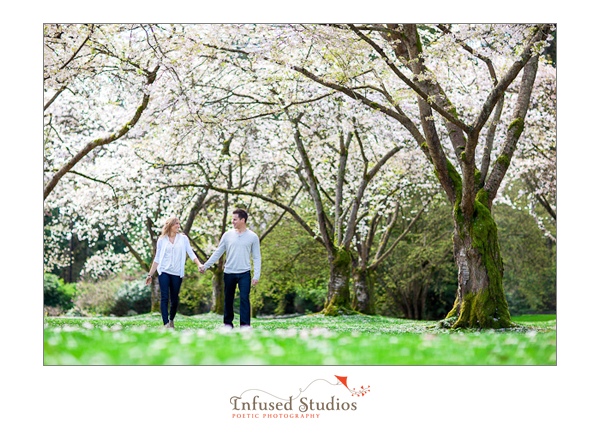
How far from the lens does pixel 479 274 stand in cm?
988

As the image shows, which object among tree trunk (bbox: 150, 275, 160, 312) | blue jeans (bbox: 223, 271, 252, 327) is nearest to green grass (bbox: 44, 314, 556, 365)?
blue jeans (bbox: 223, 271, 252, 327)

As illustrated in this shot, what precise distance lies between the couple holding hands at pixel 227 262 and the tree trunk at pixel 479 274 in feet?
13.7

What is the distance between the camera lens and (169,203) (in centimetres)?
2419

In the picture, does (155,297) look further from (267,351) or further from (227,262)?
(267,351)

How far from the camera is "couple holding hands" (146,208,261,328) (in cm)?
802

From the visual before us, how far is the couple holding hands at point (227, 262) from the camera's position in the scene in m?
8.02

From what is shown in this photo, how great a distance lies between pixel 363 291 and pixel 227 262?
14873 mm

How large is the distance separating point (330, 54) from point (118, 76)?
4.77 metres

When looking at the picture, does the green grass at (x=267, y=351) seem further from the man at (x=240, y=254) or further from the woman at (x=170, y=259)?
the woman at (x=170, y=259)

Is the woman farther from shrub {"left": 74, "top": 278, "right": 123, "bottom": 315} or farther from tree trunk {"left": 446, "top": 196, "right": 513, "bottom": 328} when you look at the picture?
shrub {"left": 74, "top": 278, "right": 123, "bottom": 315}

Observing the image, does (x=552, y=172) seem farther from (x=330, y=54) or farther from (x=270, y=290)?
(x=270, y=290)
